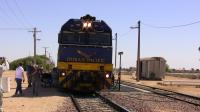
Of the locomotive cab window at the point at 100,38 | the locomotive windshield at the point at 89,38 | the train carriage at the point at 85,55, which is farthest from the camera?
the locomotive cab window at the point at 100,38

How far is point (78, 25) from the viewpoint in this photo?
27875 millimetres

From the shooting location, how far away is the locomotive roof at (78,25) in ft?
90.6

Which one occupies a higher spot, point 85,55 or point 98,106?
point 85,55

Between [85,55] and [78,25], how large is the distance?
6.01 feet

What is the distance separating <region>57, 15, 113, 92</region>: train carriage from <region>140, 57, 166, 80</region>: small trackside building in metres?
36.5

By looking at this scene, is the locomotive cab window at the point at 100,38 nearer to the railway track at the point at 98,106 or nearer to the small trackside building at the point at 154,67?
the railway track at the point at 98,106

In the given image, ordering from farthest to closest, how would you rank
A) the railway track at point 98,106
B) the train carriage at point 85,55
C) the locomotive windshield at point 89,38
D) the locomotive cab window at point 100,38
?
the locomotive cab window at point 100,38 < the locomotive windshield at point 89,38 < the train carriage at point 85,55 < the railway track at point 98,106

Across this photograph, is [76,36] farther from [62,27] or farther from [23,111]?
[23,111]

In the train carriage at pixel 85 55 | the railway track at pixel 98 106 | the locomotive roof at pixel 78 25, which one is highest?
the locomotive roof at pixel 78 25

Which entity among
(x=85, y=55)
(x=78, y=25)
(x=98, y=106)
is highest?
(x=78, y=25)

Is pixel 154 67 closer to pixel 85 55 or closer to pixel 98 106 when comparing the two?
pixel 85 55

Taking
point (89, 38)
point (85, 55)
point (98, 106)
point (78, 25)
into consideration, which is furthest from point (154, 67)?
point (98, 106)

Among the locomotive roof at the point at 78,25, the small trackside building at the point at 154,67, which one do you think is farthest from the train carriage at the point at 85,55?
the small trackside building at the point at 154,67

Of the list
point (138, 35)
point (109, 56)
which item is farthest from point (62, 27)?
point (138, 35)
